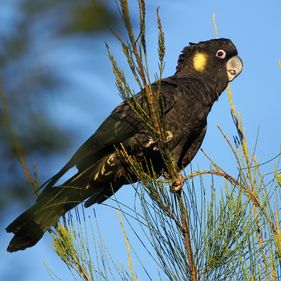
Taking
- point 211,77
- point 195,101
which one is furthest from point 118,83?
point 211,77

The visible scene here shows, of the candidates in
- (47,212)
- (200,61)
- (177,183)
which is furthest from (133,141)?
(177,183)

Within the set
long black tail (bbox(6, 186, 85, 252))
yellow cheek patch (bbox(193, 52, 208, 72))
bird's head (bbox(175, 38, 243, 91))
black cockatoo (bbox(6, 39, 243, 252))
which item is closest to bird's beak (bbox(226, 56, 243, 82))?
bird's head (bbox(175, 38, 243, 91))

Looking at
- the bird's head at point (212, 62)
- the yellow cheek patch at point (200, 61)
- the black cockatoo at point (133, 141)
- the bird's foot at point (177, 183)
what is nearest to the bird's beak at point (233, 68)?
the bird's head at point (212, 62)

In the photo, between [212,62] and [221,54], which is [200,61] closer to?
[212,62]

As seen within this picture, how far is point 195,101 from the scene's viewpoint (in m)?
3.74

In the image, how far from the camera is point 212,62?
4.31m

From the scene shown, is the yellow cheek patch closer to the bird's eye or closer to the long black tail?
the bird's eye

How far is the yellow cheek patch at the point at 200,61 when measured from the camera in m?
4.22

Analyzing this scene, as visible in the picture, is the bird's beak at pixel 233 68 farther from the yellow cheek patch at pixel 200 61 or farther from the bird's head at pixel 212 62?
the yellow cheek patch at pixel 200 61

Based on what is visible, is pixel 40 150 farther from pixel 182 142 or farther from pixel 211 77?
pixel 211 77

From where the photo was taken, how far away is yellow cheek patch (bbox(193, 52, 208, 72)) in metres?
4.22

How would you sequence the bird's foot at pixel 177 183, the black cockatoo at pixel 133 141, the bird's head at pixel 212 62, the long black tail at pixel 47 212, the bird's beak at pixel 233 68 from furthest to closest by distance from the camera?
the bird's beak at pixel 233 68
the bird's head at pixel 212 62
the black cockatoo at pixel 133 141
the long black tail at pixel 47 212
the bird's foot at pixel 177 183

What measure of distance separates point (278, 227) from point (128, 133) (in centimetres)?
156

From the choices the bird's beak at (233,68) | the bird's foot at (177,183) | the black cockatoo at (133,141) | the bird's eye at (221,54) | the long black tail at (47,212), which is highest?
the bird's eye at (221,54)
